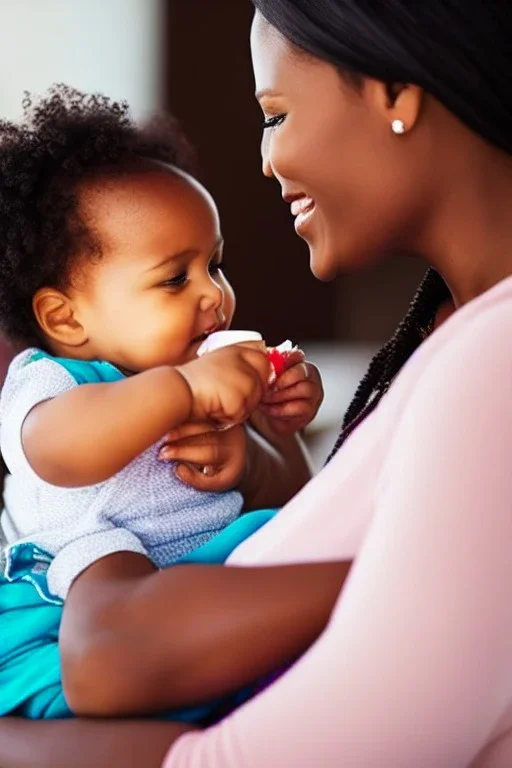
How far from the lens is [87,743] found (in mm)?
1005

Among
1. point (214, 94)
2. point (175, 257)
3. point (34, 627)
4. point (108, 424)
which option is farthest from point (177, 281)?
point (214, 94)

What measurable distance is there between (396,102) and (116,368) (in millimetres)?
510

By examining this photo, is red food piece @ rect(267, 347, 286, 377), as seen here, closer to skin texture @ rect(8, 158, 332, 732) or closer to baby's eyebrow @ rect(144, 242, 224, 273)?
skin texture @ rect(8, 158, 332, 732)

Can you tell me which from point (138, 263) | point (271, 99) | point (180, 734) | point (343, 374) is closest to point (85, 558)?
point (180, 734)

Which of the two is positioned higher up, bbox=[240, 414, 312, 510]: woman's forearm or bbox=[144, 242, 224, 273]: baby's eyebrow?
bbox=[144, 242, 224, 273]: baby's eyebrow

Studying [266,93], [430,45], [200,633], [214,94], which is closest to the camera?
[200,633]

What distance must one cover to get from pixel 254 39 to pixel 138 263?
0.33m

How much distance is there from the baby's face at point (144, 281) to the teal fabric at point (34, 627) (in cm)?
29

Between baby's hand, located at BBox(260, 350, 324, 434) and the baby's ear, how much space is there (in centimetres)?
25

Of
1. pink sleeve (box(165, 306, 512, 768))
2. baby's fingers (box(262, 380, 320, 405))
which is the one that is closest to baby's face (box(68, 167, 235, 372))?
baby's fingers (box(262, 380, 320, 405))

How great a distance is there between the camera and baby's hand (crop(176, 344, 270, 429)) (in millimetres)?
1139

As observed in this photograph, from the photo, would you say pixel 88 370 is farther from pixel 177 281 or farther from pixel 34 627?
pixel 34 627

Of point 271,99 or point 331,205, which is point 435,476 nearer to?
point 331,205

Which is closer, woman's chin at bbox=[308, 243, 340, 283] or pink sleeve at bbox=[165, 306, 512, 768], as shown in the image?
pink sleeve at bbox=[165, 306, 512, 768]
